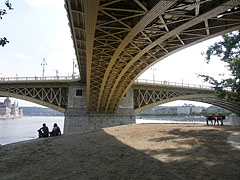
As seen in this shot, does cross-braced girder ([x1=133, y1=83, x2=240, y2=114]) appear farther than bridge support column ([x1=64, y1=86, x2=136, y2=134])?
Yes

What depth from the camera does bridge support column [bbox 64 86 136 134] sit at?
27.8 m

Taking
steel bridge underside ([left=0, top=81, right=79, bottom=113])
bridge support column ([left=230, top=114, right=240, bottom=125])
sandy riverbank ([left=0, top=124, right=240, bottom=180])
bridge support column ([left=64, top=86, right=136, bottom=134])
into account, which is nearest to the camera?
sandy riverbank ([left=0, top=124, right=240, bottom=180])

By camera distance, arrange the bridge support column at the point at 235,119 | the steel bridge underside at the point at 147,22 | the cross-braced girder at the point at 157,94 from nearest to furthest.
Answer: the steel bridge underside at the point at 147,22
the cross-braced girder at the point at 157,94
the bridge support column at the point at 235,119

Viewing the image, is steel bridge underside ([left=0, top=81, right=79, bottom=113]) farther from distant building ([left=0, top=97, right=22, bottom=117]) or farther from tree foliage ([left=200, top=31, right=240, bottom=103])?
distant building ([left=0, top=97, right=22, bottom=117])

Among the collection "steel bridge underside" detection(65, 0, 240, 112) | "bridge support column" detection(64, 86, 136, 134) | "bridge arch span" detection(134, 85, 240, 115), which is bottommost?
"bridge support column" detection(64, 86, 136, 134)

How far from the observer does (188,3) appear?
8312mm

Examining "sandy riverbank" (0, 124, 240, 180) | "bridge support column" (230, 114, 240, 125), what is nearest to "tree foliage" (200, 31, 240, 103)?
"sandy riverbank" (0, 124, 240, 180)

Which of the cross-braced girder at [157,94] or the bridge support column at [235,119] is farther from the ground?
the cross-braced girder at [157,94]

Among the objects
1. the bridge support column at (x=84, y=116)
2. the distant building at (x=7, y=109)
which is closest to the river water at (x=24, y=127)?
the bridge support column at (x=84, y=116)

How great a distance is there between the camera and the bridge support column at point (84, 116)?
2781 centimetres

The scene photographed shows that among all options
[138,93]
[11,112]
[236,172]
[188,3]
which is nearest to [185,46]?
[188,3]

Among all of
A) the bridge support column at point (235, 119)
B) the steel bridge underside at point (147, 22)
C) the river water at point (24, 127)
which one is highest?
the steel bridge underside at point (147, 22)

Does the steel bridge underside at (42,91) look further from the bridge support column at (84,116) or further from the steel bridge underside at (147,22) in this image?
the steel bridge underside at (147,22)

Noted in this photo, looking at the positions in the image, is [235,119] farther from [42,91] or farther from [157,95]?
[42,91]
